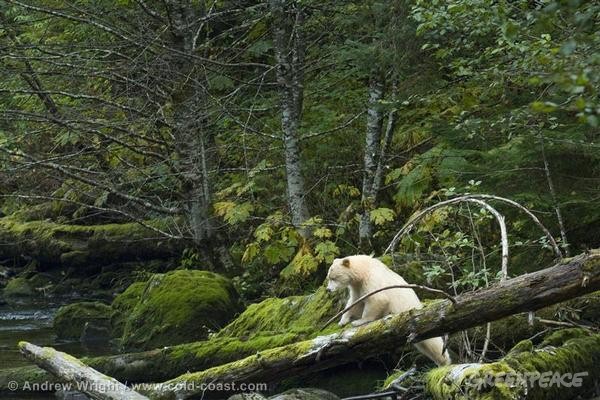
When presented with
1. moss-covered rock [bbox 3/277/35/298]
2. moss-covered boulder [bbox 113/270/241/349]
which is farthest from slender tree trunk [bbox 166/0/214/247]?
moss-covered rock [bbox 3/277/35/298]

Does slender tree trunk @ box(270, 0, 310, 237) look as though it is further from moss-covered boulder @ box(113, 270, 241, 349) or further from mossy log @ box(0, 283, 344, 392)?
mossy log @ box(0, 283, 344, 392)

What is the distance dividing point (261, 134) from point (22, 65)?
4.93 meters

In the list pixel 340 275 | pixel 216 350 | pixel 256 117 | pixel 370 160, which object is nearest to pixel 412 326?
pixel 340 275

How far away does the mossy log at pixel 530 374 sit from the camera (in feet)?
15.0

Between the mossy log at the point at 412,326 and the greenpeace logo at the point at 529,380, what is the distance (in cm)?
48

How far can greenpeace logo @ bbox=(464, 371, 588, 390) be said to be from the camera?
15.0 ft

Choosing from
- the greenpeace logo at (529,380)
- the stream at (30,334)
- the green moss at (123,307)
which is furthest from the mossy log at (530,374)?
the green moss at (123,307)

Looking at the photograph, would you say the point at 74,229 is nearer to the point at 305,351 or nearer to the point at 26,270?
the point at 26,270

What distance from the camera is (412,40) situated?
10.4 m

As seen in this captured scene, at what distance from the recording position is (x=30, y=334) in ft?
45.1

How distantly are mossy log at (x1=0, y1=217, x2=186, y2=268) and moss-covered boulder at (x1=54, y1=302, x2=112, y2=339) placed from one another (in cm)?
371

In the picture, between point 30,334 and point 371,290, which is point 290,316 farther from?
point 30,334

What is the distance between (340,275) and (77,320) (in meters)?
7.32

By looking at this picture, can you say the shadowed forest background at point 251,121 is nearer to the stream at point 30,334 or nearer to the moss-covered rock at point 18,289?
the stream at point 30,334
